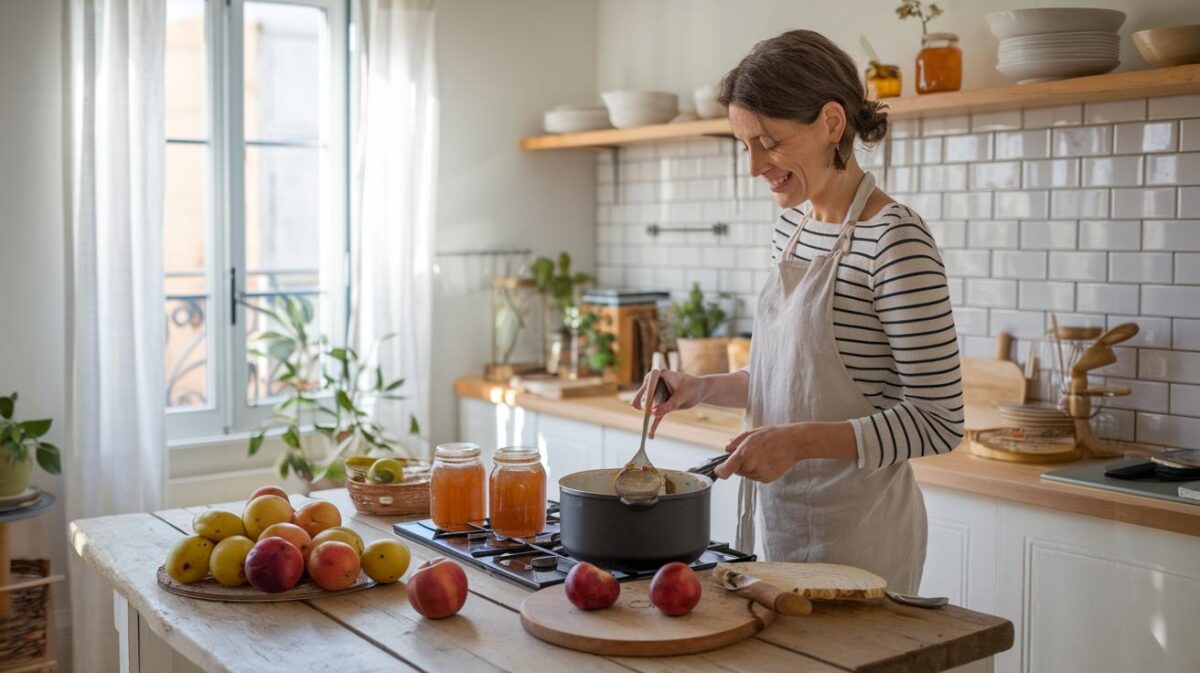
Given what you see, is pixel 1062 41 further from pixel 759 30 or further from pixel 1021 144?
pixel 759 30

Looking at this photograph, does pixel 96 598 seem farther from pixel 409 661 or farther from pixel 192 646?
pixel 409 661

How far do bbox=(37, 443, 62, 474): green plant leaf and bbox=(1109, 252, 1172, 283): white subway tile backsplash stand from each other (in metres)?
3.11

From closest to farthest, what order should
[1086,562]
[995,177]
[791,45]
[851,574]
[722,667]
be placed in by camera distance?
1. [722,667]
2. [851,574]
3. [791,45]
4. [1086,562]
5. [995,177]

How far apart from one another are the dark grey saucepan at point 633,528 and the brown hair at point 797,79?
0.74 metres

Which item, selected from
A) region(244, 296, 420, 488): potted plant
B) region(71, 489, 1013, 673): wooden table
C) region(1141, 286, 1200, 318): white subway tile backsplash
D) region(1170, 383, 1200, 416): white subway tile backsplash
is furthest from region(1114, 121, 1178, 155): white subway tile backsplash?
region(244, 296, 420, 488): potted plant

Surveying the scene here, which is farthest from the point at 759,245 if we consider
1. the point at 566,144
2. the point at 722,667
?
the point at 722,667

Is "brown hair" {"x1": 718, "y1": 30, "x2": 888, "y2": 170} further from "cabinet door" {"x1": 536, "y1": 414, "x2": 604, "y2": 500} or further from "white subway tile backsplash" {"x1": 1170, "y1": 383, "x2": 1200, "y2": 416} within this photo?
"cabinet door" {"x1": 536, "y1": 414, "x2": 604, "y2": 500}

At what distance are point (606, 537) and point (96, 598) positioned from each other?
96.5 inches

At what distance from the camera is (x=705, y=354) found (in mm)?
4246

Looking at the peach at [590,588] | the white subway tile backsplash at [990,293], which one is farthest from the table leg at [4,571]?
the white subway tile backsplash at [990,293]

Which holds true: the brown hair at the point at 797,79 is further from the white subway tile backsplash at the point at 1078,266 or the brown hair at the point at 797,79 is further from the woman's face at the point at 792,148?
the white subway tile backsplash at the point at 1078,266

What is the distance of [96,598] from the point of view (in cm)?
380

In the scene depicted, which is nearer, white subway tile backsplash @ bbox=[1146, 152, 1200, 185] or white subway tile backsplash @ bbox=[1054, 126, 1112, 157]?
white subway tile backsplash @ bbox=[1146, 152, 1200, 185]

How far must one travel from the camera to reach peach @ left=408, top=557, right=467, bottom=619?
6.10 feet
